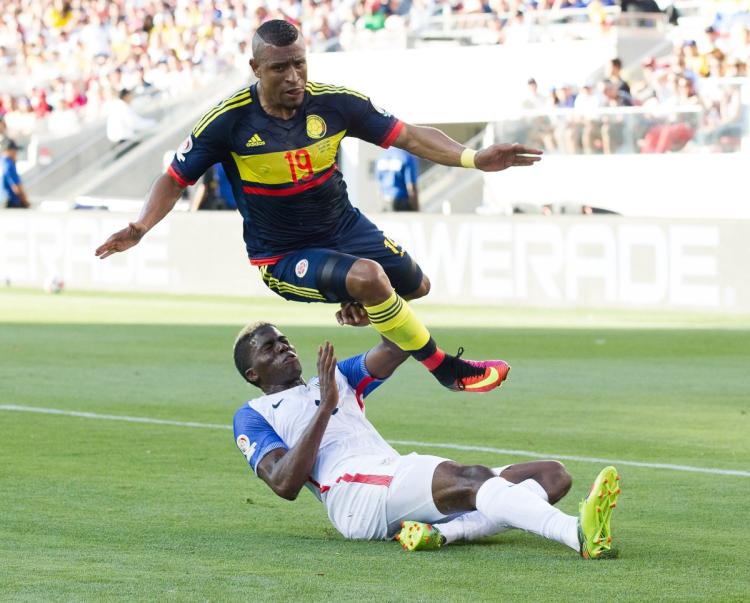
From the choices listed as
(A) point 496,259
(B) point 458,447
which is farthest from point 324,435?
(A) point 496,259

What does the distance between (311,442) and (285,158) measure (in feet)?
5.37

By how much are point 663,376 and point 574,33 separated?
1635cm

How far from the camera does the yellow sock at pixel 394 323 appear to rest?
7.68m

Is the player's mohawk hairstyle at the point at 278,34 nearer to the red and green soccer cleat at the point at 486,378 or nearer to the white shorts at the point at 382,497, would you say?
the red and green soccer cleat at the point at 486,378

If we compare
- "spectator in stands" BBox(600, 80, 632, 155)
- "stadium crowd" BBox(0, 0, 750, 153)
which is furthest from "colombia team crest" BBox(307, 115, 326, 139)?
"stadium crowd" BBox(0, 0, 750, 153)

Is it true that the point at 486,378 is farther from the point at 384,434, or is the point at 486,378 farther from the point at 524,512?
the point at 384,434

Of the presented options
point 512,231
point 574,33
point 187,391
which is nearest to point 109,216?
point 512,231

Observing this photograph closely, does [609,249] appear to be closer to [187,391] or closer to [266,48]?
[187,391]

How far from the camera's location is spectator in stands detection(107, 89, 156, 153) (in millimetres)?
34812

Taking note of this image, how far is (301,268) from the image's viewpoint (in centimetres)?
784

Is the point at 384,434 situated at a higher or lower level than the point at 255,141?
lower

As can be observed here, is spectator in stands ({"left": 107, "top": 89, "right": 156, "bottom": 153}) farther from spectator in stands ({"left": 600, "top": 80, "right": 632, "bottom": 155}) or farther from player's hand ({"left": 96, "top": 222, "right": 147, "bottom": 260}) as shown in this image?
player's hand ({"left": 96, "top": 222, "right": 147, "bottom": 260})

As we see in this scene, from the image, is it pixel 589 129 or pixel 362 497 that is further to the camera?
pixel 589 129

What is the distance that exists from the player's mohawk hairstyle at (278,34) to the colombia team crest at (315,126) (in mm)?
469
